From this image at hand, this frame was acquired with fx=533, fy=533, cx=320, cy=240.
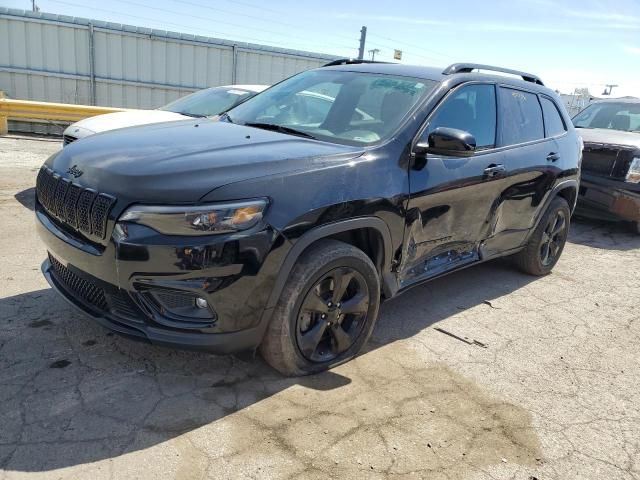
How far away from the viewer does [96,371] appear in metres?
2.96

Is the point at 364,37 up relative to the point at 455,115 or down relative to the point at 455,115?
up

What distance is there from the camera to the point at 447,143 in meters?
3.29

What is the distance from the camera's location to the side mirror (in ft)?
10.7

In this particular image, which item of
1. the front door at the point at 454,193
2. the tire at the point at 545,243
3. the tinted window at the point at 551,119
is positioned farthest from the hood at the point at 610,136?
the front door at the point at 454,193

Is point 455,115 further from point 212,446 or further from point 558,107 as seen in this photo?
point 212,446

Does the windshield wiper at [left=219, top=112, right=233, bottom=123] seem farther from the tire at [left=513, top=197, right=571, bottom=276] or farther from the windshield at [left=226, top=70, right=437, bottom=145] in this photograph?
the tire at [left=513, top=197, right=571, bottom=276]

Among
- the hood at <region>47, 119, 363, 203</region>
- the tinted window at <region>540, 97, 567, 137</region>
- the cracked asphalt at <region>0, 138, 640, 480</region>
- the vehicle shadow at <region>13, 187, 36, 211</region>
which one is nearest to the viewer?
the cracked asphalt at <region>0, 138, 640, 480</region>

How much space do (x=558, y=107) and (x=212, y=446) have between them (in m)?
4.58

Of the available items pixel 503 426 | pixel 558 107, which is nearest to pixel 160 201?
pixel 503 426

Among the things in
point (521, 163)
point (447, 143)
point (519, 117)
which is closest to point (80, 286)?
point (447, 143)

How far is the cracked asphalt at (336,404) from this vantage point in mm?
2424

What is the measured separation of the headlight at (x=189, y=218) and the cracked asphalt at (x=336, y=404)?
954mm

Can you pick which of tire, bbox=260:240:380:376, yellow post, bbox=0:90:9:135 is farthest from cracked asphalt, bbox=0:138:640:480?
yellow post, bbox=0:90:9:135

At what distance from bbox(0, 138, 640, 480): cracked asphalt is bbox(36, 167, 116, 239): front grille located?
32.5 inches
